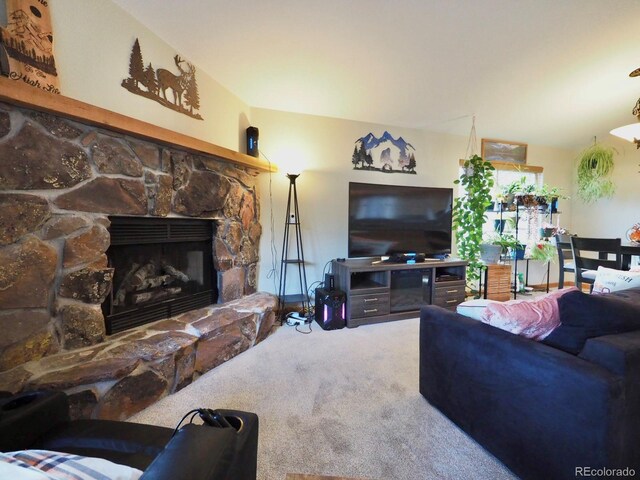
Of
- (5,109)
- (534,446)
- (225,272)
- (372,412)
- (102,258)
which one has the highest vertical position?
(5,109)

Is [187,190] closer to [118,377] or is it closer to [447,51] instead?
[118,377]

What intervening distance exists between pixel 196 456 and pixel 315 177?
2.98m

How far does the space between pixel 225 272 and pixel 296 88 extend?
6.32 ft

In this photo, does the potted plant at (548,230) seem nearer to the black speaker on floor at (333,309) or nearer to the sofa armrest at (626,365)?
the black speaker on floor at (333,309)

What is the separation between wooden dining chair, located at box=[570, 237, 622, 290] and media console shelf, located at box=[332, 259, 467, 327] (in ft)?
3.76

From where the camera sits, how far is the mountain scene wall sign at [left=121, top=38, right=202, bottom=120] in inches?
73.6

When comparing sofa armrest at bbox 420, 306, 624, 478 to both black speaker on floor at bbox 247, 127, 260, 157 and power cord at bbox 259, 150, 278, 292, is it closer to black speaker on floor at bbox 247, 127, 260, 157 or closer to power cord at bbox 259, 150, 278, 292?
power cord at bbox 259, 150, 278, 292

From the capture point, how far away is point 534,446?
107 cm

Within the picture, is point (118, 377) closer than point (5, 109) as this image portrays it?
No

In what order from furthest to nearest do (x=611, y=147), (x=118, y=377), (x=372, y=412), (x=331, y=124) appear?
(x=611, y=147), (x=331, y=124), (x=372, y=412), (x=118, y=377)

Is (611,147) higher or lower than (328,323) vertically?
higher

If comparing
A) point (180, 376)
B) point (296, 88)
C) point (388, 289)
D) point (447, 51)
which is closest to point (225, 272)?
point (180, 376)

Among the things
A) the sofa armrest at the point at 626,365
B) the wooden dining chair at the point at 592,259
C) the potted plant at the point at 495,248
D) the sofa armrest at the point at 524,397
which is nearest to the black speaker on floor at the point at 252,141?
the sofa armrest at the point at 524,397
